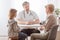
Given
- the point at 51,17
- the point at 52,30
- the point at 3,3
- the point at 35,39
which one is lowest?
the point at 35,39

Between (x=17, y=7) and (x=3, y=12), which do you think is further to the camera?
(x=3, y=12)

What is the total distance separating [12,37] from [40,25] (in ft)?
2.74

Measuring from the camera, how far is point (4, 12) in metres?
5.80

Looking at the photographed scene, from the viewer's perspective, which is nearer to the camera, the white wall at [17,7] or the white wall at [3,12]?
the white wall at [17,7]

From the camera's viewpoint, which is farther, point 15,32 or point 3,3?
point 3,3

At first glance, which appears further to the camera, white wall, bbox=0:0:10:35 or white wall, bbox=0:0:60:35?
white wall, bbox=0:0:10:35

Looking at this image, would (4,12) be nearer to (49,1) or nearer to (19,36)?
(49,1)

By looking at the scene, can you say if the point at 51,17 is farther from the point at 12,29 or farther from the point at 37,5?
the point at 37,5

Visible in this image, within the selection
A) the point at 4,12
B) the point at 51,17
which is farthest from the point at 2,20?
the point at 51,17

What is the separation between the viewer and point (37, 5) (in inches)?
225

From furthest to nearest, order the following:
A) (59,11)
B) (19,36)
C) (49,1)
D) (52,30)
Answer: (49,1) → (59,11) → (19,36) → (52,30)

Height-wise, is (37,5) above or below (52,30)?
above

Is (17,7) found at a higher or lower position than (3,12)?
higher

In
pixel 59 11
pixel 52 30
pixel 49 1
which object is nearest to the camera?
pixel 52 30
